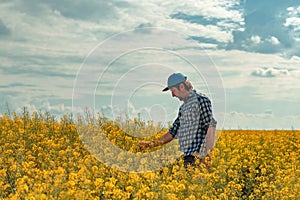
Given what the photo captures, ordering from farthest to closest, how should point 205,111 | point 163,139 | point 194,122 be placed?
point 163,139, point 194,122, point 205,111

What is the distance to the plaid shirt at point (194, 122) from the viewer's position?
21.5ft

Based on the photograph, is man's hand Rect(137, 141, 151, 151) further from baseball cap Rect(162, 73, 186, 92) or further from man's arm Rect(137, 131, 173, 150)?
baseball cap Rect(162, 73, 186, 92)

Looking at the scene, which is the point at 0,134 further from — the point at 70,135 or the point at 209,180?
the point at 209,180

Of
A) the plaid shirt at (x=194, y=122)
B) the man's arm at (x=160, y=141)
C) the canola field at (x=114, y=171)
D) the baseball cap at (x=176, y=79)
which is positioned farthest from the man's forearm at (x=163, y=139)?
the baseball cap at (x=176, y=79)

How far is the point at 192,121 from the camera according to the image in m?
6.73

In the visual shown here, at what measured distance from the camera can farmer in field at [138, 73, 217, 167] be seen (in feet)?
21.5

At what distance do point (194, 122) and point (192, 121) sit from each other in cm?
4

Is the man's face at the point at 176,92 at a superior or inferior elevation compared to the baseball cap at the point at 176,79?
inferior

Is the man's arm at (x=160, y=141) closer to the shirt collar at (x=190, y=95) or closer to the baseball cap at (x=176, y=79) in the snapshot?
the shirt collar at (x=190, y=95)

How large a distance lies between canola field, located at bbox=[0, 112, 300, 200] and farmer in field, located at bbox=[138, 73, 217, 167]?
227 millimetres

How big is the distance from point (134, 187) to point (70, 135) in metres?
4.85

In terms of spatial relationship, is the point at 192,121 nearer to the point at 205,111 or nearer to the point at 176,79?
the point at 205,111


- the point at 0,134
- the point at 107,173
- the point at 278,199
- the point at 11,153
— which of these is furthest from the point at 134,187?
the point at 0,134

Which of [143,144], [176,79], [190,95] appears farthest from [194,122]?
[143,144]
